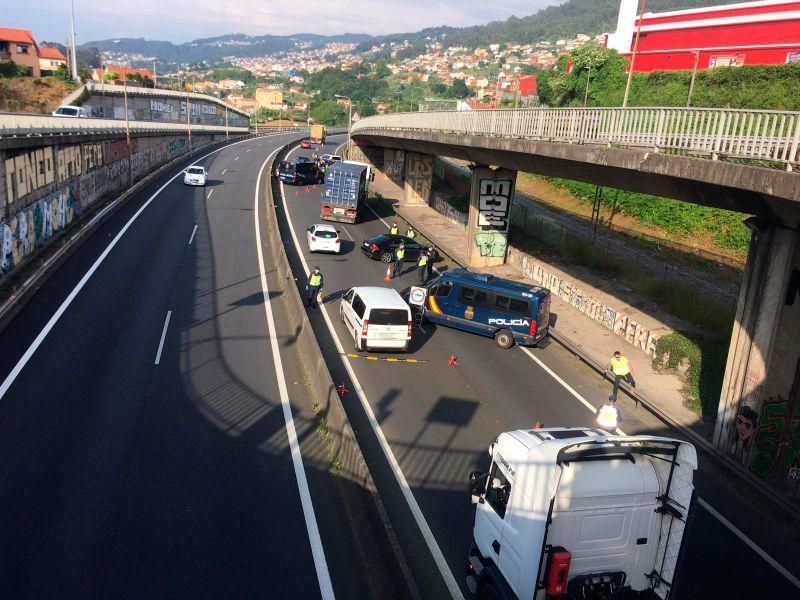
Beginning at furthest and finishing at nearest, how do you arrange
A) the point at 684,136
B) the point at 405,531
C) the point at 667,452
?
the point at 684,136 < the point at 405,531 < the point at 667,452

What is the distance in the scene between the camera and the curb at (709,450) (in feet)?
42.7

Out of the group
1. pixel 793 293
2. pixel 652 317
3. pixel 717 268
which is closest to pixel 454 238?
pixel 717 268

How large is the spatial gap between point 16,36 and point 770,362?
121 m

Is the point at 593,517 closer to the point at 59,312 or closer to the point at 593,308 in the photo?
the point at 593,308

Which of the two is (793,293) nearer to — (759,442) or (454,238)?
(759,442)

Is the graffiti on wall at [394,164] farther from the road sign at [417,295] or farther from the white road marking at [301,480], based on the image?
the white road marking at [301,480]

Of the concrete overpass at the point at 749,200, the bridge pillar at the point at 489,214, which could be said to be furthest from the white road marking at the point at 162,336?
the bridge pillar at the point at 489,214

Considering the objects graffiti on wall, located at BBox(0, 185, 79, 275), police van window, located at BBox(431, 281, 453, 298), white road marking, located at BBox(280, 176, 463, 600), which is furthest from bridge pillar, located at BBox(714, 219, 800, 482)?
graffiti on wall, located at BBox(0, 185, 79, 275)

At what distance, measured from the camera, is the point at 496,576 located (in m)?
8.70

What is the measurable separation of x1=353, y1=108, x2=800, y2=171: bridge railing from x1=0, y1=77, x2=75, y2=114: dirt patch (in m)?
63.9

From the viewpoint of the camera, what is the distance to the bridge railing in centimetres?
1284

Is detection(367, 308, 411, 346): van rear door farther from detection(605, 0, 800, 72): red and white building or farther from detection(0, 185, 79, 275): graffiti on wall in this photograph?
detection(605, 0, 800, 72): red and white building

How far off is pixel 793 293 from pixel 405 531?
976 centimetres

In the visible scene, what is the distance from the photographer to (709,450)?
15406 mm
